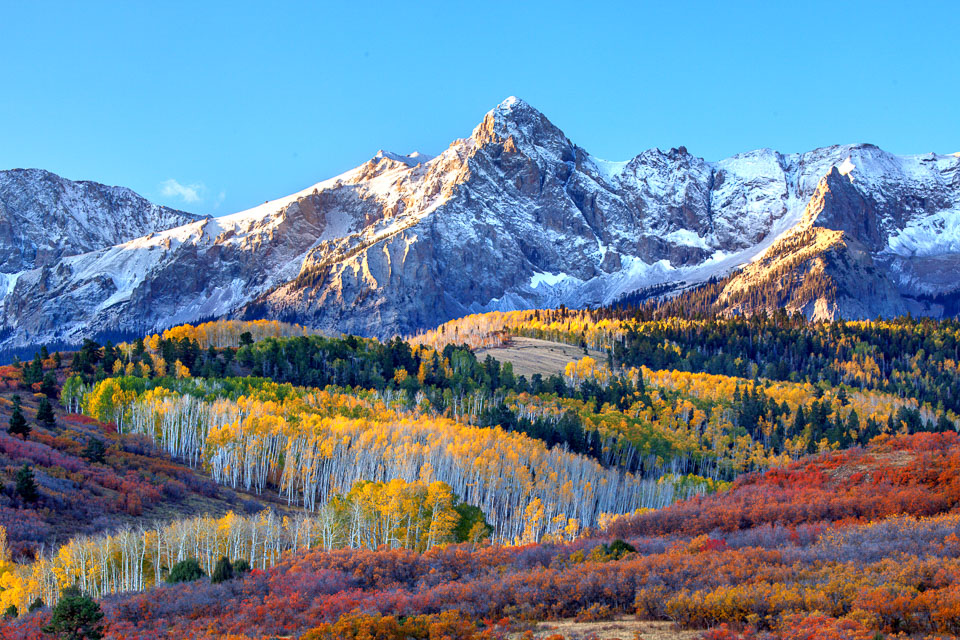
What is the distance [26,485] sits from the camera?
55.1 m

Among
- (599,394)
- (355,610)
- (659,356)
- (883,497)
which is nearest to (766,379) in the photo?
(659,356)

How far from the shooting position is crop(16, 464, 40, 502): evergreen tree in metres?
54.9

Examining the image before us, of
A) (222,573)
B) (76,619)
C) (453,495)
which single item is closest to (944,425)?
(453,495)

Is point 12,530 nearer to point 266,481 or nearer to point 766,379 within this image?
point 266,481

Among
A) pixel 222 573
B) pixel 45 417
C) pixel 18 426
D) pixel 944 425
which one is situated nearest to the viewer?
pixel 222 573

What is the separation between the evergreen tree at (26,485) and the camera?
54.9 metres

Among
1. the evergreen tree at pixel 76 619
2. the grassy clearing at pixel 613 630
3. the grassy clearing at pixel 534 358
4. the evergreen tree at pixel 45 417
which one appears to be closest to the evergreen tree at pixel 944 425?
the grassy clearing at pixel 534 358

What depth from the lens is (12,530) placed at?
49875mm

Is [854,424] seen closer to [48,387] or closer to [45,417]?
[45,417]

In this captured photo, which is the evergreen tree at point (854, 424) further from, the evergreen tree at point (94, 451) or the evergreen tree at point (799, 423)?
the evergreen tree at point (94, 451)

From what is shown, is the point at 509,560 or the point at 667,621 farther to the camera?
the point at 509,560

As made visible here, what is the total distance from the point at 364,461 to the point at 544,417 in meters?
44.0

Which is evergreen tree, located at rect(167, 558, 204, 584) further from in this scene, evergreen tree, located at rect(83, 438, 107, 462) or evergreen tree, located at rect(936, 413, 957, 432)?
evergreen tree, located at rect(936, 413, 957, 432)

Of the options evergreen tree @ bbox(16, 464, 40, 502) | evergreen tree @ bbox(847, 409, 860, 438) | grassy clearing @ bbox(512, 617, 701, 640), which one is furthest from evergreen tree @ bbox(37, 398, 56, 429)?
evergreen tree @ bbox(847, 409, 860, 438)
